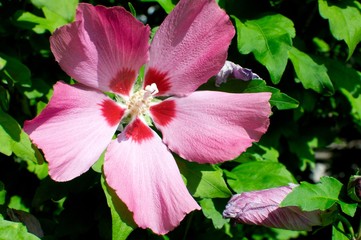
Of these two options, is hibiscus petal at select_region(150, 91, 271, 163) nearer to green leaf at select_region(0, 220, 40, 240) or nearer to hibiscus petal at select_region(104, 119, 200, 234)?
hibiscus petal at select_region(104, 119, 200, 234)

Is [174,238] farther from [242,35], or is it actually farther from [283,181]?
[242,35]

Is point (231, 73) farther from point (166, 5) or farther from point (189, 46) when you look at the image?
point (166, 5)

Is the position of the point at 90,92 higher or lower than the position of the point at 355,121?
higher

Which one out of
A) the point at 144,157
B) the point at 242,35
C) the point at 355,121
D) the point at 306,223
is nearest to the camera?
the point at 144,157

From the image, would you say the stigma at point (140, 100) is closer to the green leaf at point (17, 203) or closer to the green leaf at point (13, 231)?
the green leaf at point (13, 231)

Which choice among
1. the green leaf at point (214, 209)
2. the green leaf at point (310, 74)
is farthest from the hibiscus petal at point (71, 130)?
the green leaf at point (310, 74)

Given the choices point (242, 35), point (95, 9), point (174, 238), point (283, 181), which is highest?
point (95, 9)

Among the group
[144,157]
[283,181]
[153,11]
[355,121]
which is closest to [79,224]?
[144,157]
